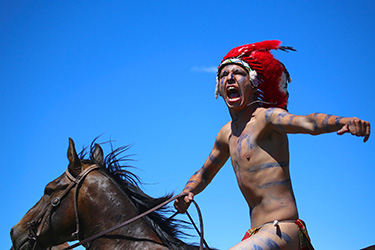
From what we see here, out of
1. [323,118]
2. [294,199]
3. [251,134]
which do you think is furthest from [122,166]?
[323,118]

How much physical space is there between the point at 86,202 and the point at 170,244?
0.91 m

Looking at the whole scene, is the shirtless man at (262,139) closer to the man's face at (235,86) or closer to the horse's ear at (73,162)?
the man's face at (235,86)

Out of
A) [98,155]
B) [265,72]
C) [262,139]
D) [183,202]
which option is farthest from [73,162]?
[265,72]

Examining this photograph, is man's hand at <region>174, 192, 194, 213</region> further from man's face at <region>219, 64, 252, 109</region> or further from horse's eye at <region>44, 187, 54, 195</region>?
horse's eye at <region>44, 187, 54, 195</region>

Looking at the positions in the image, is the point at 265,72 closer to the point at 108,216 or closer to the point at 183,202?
the point at 183,202

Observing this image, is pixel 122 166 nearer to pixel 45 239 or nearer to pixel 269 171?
pixel 45 239

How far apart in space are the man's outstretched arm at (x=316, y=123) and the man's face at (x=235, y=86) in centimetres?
31

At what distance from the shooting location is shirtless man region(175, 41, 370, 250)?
12.2 feet

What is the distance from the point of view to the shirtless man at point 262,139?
12.2 ft

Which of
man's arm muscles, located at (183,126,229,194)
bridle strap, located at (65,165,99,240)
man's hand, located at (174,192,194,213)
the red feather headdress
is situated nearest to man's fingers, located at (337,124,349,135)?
the red feather headdress

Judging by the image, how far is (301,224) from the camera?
3.86 metres

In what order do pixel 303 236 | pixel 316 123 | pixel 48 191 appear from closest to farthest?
pixel 316 123 < pixel 303 236 < pixel 48 191

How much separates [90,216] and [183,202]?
93 cm

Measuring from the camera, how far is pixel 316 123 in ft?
11.7
